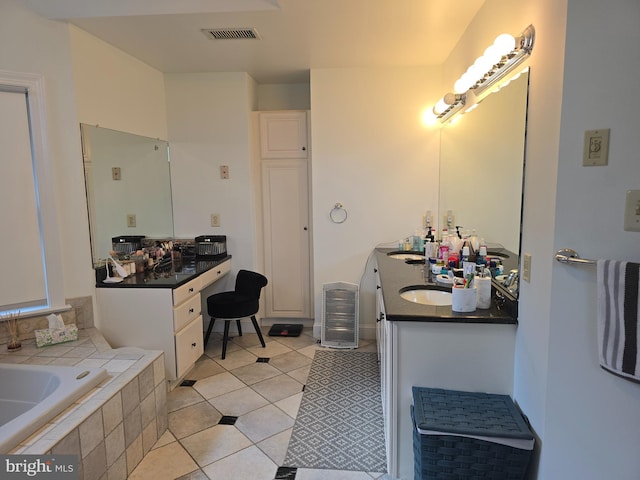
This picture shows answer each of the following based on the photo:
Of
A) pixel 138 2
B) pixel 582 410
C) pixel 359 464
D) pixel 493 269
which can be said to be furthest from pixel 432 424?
pixel 138 2

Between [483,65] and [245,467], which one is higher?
[483,65]

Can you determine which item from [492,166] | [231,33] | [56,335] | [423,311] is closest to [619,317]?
[423,311]

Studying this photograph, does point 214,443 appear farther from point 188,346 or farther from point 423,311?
point 423,311

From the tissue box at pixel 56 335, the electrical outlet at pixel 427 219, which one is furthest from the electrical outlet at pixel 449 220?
the tissue box at pixel 56 335

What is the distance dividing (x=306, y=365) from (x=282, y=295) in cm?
98

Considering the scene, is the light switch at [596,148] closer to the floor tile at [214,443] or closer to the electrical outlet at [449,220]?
the electrical outlet at [449,220]

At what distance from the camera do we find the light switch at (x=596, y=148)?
1288 mm

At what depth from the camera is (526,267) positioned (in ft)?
5.32

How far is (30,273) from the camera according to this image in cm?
248

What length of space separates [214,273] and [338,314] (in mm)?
1147

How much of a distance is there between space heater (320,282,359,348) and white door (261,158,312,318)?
463mm

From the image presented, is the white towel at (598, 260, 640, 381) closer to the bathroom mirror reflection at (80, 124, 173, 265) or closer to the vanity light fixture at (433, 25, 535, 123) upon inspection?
the vanity light fixture at (433, 25, 535, 123)

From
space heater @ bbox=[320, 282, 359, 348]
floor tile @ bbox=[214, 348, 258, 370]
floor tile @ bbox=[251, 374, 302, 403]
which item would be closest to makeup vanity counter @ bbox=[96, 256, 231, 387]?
floor tile @ bbox=[214, 348, 258, 370]

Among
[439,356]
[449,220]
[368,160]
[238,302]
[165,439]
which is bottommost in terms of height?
[165,439]
